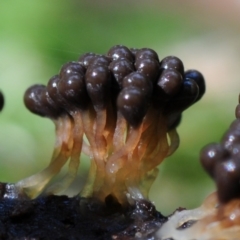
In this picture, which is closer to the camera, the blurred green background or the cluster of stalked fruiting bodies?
the cluster of stalked fruiting bodies

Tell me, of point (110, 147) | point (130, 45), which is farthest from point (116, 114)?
point (130, 45)

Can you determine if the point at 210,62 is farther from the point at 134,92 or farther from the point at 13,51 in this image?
the point at 134,92

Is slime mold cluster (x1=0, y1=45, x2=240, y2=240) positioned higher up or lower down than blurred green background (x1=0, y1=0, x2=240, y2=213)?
lower down

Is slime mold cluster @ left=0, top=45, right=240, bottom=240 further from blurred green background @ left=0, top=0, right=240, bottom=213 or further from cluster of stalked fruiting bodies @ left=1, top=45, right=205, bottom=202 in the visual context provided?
blurred green background @ left=0, top=0, right=240, bottom=213

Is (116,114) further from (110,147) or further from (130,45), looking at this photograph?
(130,45)

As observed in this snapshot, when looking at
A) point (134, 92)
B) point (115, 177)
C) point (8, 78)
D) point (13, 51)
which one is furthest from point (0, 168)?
point (134, 92)

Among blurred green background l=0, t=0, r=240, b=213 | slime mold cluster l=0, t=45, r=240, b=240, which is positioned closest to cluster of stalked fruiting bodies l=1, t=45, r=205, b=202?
slime mold cluster l=0, t=45, r=240, b=240
